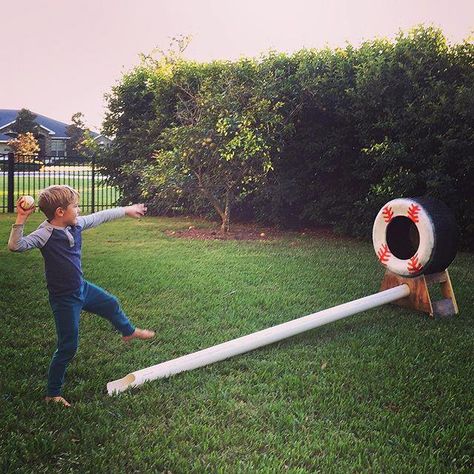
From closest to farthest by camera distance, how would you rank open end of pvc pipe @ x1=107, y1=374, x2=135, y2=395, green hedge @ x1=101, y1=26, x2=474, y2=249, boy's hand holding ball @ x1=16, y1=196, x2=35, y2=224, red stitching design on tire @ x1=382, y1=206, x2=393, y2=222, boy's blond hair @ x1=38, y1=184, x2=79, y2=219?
boy's hand holding ball @ x1=16, y1=196, x2=35, y2=224 < boy's blond hair @ x1=38, y1=184, x2=79, y2=219 < open end of pvc pipe @ x1=107, y1=374, x2=135, y2=395 < red stitching design on tire @ x1=382, y1=206, x2=393, y2=222 < green hedge @ x1=101, y1=26, x2=474, y2=249

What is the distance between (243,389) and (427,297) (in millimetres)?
2148

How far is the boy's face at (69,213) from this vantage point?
281cm

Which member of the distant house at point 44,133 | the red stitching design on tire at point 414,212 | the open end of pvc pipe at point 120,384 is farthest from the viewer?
the distant house at point 44,133

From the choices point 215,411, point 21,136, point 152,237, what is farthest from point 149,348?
point 21,136

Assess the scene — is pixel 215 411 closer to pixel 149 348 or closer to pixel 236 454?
pixel 236 454

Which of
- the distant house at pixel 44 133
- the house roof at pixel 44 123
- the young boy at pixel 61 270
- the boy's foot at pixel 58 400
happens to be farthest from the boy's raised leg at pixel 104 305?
the house roof at pixel 44 123

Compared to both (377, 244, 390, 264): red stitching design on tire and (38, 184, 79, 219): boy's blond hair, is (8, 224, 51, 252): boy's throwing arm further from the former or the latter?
(377, 244, 390, 264): red stitching design on tire

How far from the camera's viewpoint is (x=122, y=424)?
2637mm

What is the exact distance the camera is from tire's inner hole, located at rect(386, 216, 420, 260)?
5141 millimetres

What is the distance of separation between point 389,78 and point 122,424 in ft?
21.4

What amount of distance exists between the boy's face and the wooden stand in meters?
2.93

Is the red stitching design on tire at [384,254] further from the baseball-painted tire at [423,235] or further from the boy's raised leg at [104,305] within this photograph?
the boy's raised leg at [104,305]

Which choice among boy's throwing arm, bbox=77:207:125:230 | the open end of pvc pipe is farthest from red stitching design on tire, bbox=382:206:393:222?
the open end of pvc pipe

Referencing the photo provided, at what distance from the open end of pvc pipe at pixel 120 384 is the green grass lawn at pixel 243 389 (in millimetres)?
59
